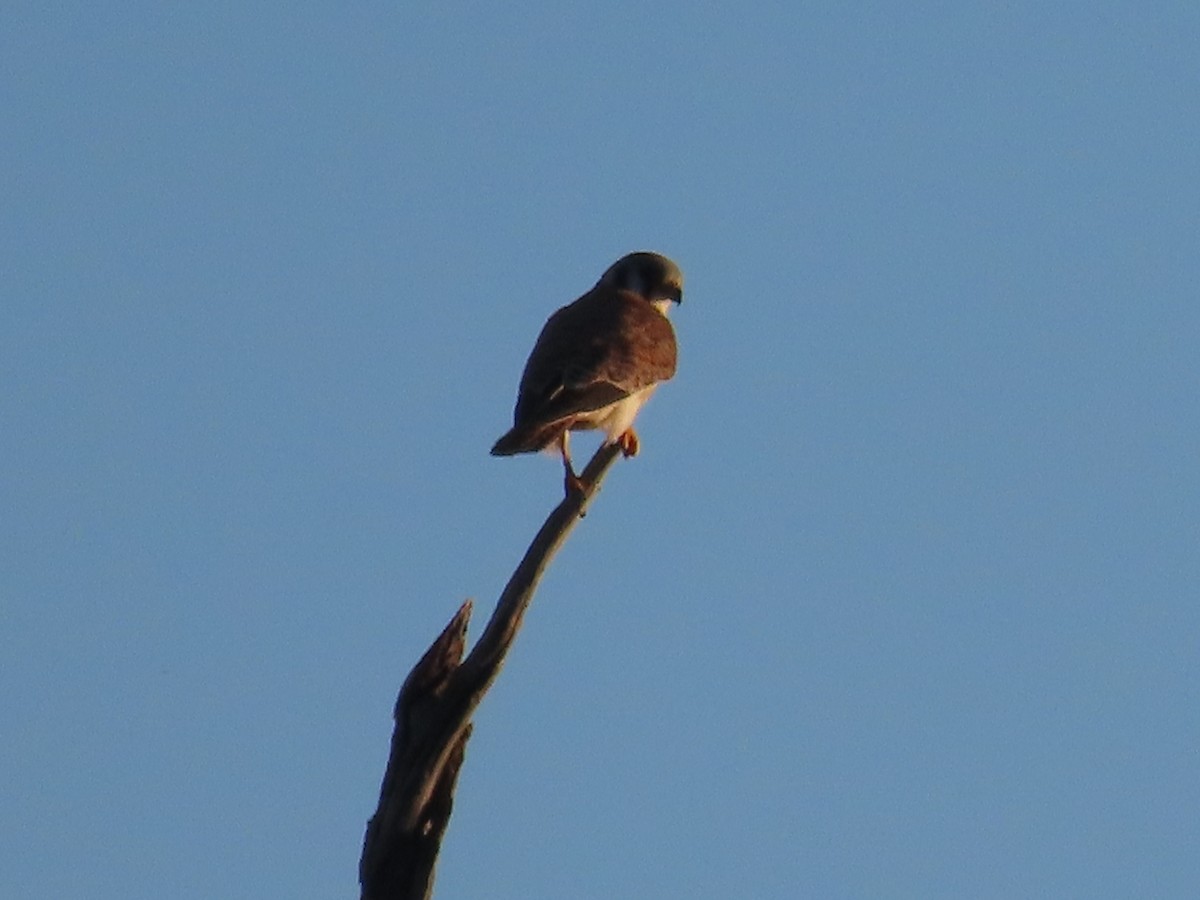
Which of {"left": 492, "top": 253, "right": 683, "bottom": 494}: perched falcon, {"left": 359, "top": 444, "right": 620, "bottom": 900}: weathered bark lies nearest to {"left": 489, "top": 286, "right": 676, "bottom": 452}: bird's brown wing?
{"left": 492, "top": 253, "right": 683, "bottom": 494}: perched falcon

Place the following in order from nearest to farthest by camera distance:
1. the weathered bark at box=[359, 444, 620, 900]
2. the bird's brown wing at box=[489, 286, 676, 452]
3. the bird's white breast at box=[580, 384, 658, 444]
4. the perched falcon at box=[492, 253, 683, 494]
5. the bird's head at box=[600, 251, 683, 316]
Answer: the weathered bark at box=[359, 444, 620, 900]
the perched falcon at box=[492, 253, 683, 494]
the bird's brown wing at box=[489, 286, 676, 452]
the bird's white breast at box=[580, 384, 658, 444]
the bird's head at box=[600, 251, 683, 316]

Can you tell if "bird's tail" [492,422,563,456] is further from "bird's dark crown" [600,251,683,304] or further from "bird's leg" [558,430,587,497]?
"bird's dark crown" [600,251,683,304]

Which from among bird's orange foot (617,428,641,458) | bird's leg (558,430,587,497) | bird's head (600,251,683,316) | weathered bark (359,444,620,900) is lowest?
weathered bark (359,444,620,900)

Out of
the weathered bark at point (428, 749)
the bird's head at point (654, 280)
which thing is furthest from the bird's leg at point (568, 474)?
the bird's head at point (654, 280)

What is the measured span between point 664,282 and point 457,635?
187 inches

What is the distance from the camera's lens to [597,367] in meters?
7.84

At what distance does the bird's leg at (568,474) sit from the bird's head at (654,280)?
2064 millimetres

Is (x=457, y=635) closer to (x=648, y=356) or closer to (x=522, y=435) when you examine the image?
(x=522, y=435)

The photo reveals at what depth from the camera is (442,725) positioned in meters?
4.75

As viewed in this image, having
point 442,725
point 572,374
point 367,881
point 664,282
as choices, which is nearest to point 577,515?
point 442,725

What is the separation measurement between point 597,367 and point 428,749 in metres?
3.25

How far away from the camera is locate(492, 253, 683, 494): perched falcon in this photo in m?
7.28

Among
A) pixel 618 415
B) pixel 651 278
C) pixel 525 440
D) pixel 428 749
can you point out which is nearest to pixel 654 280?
pixel 651 278

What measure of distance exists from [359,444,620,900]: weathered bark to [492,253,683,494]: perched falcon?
1.58 m
